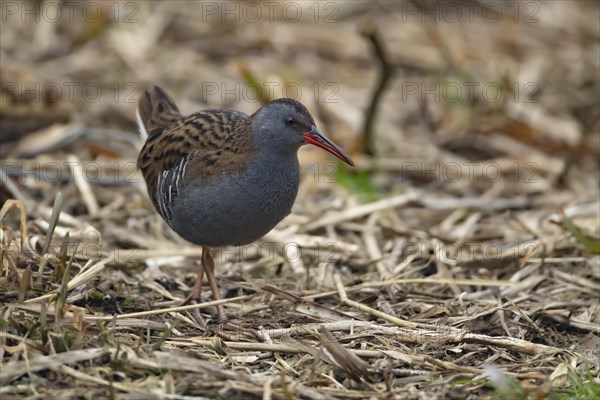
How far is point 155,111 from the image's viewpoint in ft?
18.8

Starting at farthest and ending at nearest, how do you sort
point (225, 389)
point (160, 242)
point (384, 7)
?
point (384, 7), point (160, 242), point (225, 389)

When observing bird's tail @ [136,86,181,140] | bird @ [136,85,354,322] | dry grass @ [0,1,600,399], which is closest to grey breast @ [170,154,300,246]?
bird @ [136,85,354,322]

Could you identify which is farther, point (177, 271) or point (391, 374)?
point (177, 271)

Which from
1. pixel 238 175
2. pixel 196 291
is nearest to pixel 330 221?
pixel 196 291

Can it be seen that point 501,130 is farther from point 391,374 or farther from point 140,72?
point 391,374

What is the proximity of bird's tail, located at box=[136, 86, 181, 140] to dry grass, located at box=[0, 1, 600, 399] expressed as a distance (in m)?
0.70

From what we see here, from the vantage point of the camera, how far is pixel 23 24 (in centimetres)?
859

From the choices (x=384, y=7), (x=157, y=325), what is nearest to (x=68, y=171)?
(x=157, y=325)

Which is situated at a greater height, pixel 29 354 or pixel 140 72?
pixel 140 72

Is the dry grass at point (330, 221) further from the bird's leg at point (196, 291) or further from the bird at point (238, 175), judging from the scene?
the bird at point (238, 175)

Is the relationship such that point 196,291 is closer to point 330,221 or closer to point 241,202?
point 241,202

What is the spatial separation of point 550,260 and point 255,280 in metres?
1.76

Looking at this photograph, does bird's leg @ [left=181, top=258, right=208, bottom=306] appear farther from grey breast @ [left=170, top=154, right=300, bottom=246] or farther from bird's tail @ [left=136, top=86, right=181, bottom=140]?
bird's tail @ [left=136, top=86, right=181, bottom=140]

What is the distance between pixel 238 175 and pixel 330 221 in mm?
1544
